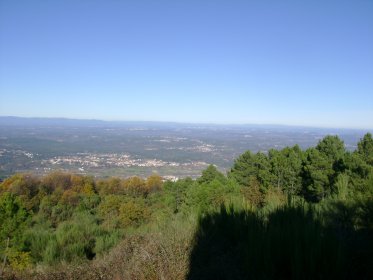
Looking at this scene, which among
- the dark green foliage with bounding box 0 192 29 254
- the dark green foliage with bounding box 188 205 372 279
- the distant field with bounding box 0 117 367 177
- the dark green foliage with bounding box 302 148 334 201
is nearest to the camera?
the dark green foliage with bounding box 188 205 372 279

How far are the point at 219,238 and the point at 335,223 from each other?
1.53 meters

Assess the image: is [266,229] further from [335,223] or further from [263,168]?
[263,168]

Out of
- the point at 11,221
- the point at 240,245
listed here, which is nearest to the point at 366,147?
the point at 240,245

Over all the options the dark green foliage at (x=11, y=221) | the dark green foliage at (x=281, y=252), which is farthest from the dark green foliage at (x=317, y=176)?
the dark green foliage at (x=281, y=252)

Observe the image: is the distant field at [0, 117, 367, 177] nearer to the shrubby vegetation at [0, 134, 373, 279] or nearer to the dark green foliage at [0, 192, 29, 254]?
the dark green foliage at [0, 192, 29, 254]

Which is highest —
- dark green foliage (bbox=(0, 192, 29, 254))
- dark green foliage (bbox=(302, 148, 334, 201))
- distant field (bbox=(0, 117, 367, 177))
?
dark green foliage (bbox=(302, 148, 334, 201))

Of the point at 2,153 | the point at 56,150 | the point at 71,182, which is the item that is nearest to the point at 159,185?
the point at 71,182

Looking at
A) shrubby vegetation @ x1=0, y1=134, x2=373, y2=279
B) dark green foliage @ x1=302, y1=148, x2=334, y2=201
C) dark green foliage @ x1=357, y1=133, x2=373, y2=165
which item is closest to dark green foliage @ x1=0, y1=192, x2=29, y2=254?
shrubby vegetation @ x1=0, y1=134, x2=373, y2=279

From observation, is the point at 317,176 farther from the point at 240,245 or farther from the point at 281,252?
the point at 281,252

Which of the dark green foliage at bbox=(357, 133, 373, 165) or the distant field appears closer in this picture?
the dark green foliage at bbox=(357, 133, 373, 165)

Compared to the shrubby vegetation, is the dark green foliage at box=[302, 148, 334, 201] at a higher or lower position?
lower

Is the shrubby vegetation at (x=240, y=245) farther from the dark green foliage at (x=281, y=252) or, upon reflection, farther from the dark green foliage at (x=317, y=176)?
the dark green foliage at (x=317, y=176)

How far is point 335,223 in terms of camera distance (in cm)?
406

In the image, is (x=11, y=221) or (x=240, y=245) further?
(x=11, y=221)
